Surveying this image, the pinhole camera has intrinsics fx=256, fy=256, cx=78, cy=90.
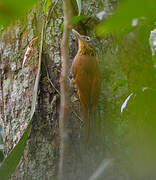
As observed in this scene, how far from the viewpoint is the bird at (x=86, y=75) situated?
2084 mm

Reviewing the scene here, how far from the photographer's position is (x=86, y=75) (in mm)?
2242

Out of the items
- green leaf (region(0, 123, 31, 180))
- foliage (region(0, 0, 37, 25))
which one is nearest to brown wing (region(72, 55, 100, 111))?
green leaf (region(0, 123, 31, 180))

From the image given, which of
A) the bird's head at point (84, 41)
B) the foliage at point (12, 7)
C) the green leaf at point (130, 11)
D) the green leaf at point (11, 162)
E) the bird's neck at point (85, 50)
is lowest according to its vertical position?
the green leaf at point (11, 162)

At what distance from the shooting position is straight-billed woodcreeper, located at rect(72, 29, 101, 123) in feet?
6.84

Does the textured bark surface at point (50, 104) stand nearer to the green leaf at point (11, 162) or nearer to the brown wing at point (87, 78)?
the brown wing at point (87, 78)

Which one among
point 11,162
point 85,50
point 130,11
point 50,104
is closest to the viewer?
point 130,11

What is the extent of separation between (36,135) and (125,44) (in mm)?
1025

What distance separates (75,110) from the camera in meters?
2.11

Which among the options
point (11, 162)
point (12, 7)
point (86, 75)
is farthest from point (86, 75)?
point (12, 7)

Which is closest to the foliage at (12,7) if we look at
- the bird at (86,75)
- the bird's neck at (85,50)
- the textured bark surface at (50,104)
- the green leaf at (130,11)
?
Answer: the green leaf at (130,11)

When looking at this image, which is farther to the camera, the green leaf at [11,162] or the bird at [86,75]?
the bird at [86,75]

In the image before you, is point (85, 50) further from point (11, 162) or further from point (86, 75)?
point (11, 162)

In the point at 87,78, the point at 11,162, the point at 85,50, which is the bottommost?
the point at 11,162

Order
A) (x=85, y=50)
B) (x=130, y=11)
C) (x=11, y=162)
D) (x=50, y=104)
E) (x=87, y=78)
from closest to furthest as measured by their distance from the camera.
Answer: (x=130, y=11) → (x=11, y=162) → (x=50, y=104) → (x=87, y=78) → (x=85, y=50)
